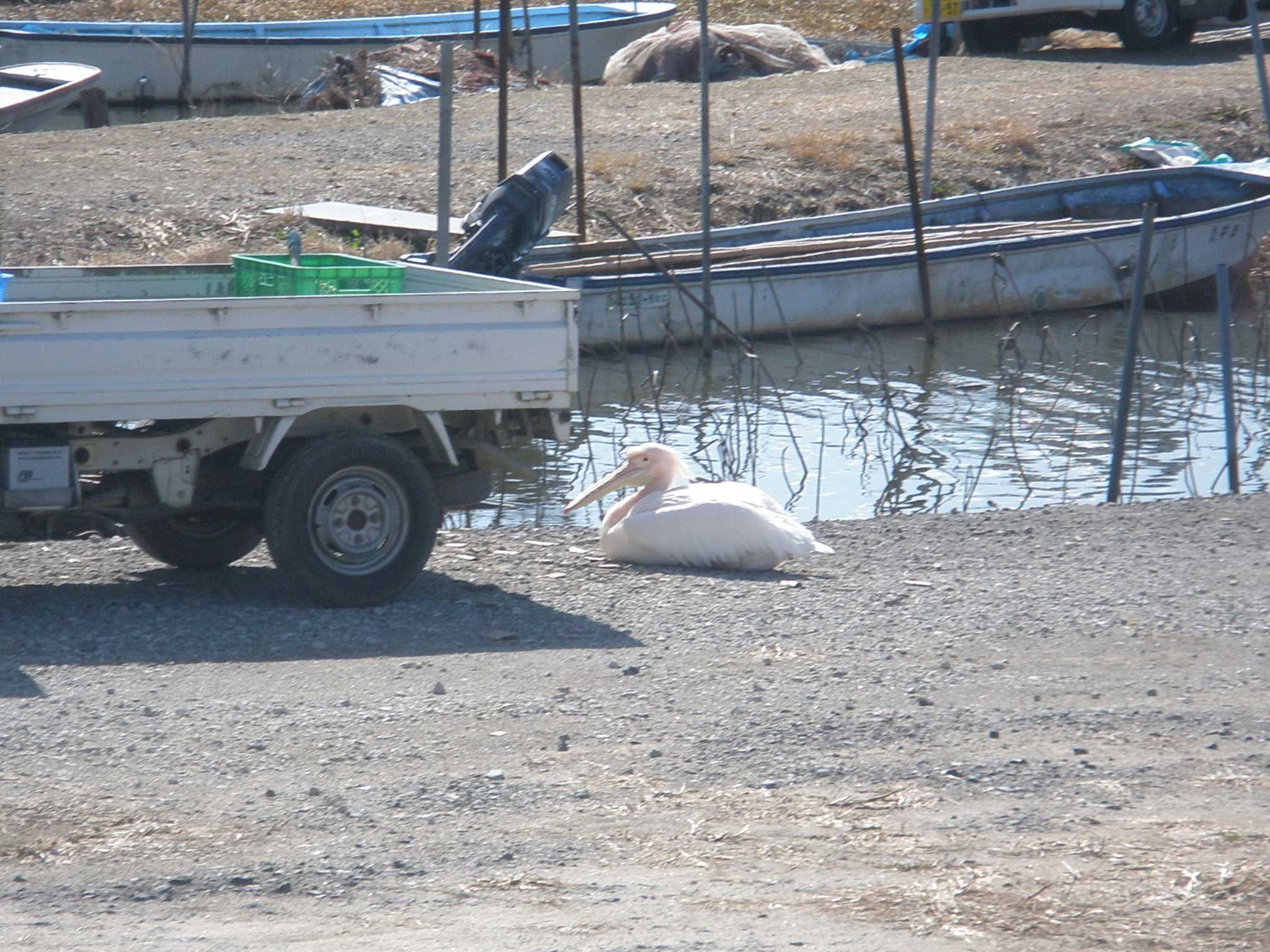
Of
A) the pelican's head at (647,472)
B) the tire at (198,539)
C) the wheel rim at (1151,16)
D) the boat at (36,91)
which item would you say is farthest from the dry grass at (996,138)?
the tire at (198,539)

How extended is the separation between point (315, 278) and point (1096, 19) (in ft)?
71.5

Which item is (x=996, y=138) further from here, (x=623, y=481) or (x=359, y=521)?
(x=359, y=521)

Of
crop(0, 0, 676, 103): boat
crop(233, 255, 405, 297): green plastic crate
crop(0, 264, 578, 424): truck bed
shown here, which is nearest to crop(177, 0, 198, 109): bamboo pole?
crop(0, 0, 676, 103): boat

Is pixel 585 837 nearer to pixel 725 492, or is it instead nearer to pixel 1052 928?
pixel 1052 928

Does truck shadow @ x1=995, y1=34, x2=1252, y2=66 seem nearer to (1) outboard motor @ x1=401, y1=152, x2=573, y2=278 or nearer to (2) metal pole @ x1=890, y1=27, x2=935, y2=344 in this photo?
(2) metal pole @ x1=890, y1=27, x2=935, y2=344

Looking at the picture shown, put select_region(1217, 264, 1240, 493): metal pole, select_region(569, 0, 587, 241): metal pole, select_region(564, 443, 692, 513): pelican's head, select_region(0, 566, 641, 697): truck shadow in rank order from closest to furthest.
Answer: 1. select_region(0, 566, 641, 697): truck shadow
2. select_region(564, 443, 692, 513): pelican's head
3. select_region(1217, 264, 1240, 493): metal pole
4. select_region(569, 0, 587, 241): metal pole

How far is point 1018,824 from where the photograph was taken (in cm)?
517

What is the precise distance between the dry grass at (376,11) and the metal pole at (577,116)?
64.2 ft

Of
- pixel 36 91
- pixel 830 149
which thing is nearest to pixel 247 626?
pixel 830 149

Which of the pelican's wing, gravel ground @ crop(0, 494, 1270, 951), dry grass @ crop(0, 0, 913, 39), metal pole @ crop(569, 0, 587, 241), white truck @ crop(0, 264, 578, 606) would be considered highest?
dry grass @ crop(0, 0, 913, 39)

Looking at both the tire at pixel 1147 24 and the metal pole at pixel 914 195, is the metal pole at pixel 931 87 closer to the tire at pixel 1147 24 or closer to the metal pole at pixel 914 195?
the metal pole at pixel 914 195

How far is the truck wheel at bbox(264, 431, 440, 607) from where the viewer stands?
776cm

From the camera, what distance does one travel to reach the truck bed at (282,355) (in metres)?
7.26

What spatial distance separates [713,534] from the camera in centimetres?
895
